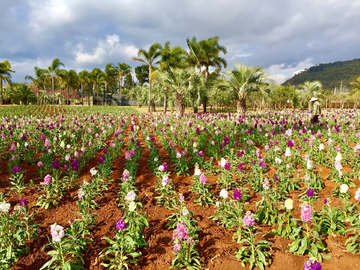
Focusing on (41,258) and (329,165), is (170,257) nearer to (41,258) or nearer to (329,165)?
(41,258)

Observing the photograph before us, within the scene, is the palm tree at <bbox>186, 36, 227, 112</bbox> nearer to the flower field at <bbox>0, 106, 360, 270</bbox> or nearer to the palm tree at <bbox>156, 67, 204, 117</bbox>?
the palm tree at <bbox>156, 67, 204, 117</bbox>

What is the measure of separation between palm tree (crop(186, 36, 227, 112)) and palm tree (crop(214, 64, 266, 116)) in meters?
12.6

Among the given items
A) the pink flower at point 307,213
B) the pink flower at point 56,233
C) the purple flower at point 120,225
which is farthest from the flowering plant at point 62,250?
the pink flower at point 307,213

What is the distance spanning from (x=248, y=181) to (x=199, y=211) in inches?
61.9

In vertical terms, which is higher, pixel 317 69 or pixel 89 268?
pixel 317 69

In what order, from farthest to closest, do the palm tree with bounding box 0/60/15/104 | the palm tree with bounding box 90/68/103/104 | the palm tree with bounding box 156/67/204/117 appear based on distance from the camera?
the palm tree with bounding box 90/68/103/104 → the palm tree with bounding box 0/60/15/104 → the palm tree with bounding box 156/67/204/117

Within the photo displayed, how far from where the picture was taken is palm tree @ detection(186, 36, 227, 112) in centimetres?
3045

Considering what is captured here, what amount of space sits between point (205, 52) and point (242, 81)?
54.3 feet

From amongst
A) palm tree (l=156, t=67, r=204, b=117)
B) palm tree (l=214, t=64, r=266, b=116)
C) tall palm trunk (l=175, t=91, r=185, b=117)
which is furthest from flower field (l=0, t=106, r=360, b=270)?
palm tree (l=156, t=67, r=204, b=117)

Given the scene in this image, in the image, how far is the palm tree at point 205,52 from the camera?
99.9 feet

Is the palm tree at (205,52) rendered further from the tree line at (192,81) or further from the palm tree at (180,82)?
the palm tree at (180,82)

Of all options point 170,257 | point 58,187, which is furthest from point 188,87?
point 170,257

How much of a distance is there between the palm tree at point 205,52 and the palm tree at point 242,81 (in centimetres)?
1261

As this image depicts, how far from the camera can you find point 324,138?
7641 mm
